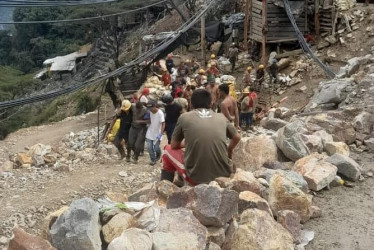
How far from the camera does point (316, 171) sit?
4.77m

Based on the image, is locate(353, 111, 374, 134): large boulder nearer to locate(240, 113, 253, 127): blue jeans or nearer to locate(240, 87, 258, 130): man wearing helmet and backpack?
locate(240, 87, 258, 130): man wearing helmet and backpack

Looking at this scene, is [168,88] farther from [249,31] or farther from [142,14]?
[142,14]

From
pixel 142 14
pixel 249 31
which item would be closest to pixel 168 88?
pixel 249 31

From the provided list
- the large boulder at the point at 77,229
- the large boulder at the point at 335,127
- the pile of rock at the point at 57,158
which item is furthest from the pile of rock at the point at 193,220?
the pile of rock at the point at 57,158

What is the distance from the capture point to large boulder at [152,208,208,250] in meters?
3.20

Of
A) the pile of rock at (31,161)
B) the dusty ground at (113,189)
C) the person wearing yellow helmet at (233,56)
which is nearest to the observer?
the dusty ground at (113,189)

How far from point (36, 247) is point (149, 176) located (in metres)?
5.00

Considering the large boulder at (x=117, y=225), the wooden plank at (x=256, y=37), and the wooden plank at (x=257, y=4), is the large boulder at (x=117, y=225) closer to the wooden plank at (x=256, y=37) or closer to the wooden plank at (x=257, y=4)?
the wooden plank at (x=256, y=37)

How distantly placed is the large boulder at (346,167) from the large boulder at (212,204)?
5.93 feet

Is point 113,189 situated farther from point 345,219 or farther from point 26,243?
point 26,243

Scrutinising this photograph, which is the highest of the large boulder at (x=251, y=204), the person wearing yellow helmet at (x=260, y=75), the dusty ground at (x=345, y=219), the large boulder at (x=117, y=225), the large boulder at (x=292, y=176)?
the large boulder at (x=117, y=225)

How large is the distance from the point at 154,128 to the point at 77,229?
518 cm

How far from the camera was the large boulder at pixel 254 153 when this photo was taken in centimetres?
532

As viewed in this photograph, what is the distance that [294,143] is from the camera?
17.5ft
